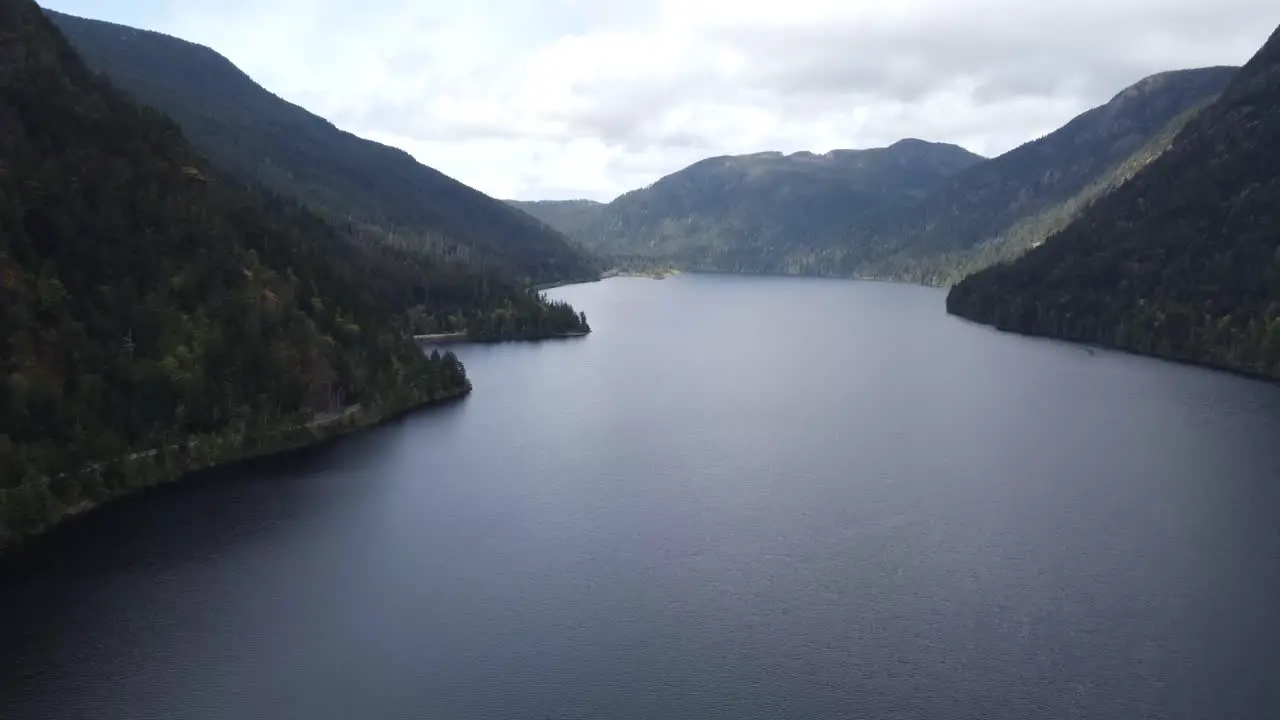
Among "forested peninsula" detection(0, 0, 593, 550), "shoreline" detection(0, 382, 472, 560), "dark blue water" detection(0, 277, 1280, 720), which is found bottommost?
"dark blue water" detection(0, 277, 1280, 720)

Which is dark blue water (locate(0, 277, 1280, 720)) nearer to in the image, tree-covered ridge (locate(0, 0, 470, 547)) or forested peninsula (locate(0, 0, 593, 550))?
forested peninsula (locate(0, 0, 593, 550))

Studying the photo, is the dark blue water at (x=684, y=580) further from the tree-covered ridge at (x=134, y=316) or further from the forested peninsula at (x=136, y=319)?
the tree-covered ridge at (x=134, y=316)

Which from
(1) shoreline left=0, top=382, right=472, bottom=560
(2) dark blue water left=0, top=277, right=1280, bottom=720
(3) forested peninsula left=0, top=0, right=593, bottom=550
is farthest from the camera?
(3) forested peninsula left=0, top=0, right=593, bottom=550

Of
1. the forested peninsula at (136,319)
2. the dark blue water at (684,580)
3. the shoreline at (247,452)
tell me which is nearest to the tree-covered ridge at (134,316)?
the forested peninsula at (136,319)

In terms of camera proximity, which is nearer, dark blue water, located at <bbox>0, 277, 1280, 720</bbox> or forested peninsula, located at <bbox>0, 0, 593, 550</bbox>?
dark blue water, located at <bbox>0, 277, 1280, 720</bbox>

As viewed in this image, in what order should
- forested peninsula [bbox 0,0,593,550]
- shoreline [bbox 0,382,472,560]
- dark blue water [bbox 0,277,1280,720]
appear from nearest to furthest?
dark blue water [bbox 0,277,1280,720], shoreline [bbox 0,382,472,560], forested peninsula [bbox 0,0,593,550]

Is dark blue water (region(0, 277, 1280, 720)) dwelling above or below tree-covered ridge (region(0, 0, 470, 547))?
below

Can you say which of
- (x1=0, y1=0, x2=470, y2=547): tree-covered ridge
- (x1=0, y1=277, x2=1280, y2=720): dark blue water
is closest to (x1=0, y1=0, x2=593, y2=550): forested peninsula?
(x1=0, y1=0, x2=470, y2=547): tree-covered ridge
